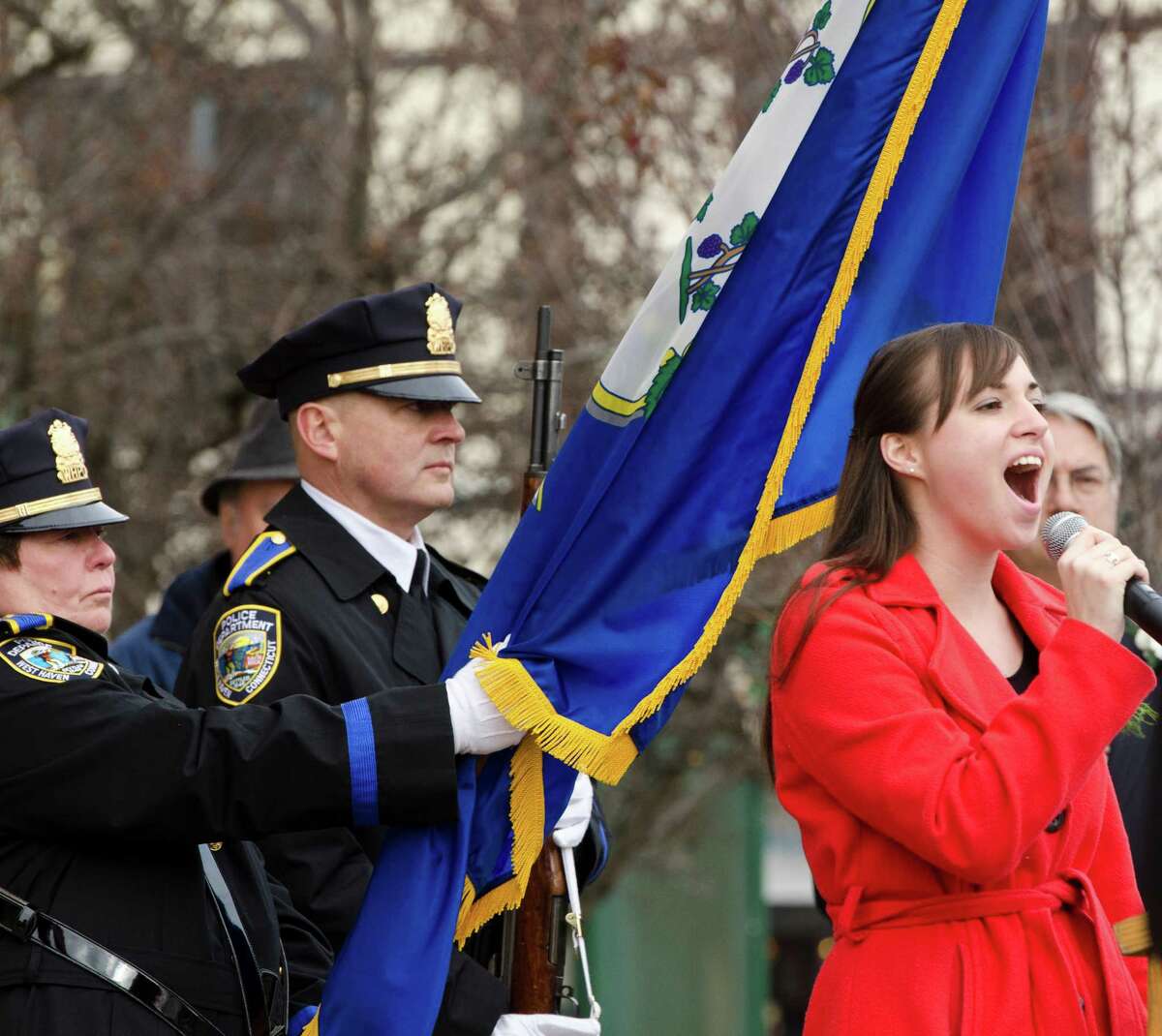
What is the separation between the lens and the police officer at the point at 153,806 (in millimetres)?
3537

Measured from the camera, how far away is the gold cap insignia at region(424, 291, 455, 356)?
496 centimetres

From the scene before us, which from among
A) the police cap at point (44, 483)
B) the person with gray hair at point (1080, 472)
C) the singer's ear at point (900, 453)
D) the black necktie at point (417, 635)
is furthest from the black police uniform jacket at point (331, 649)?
the person with gray hair at point (1080, 472)

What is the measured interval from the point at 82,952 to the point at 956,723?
64.7 inches

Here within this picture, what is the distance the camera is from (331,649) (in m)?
4.43

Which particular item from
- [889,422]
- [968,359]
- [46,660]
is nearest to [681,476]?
[889,422]

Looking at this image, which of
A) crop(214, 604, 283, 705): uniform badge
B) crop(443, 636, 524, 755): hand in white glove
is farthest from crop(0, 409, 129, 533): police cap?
crop(443, 636, 524, 755): hand in white glove

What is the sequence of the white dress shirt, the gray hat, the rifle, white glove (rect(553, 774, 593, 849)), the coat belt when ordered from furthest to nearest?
the gray hat → the white dress shirt → white glove (rect(553, 774, 593, 849)) → the rifle → the coat belt

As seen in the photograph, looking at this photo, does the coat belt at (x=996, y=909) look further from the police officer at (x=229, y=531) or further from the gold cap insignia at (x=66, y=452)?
the police officer at (x=229, y=531)

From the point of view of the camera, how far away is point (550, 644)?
3.69 m

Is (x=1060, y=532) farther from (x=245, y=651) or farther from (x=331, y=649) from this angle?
(x=245, y=651)

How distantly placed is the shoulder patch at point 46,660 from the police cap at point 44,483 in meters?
0.27

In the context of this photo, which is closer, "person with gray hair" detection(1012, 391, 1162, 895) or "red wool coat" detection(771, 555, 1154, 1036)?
"red wool coat" detection(771, 555, 1154, 1036)

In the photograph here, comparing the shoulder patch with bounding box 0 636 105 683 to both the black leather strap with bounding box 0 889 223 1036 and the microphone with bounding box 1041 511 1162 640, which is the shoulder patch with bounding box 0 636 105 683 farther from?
the microphone with bounding box 1041 511 1162 640

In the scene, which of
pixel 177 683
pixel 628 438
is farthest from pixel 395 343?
pixel 628 438
